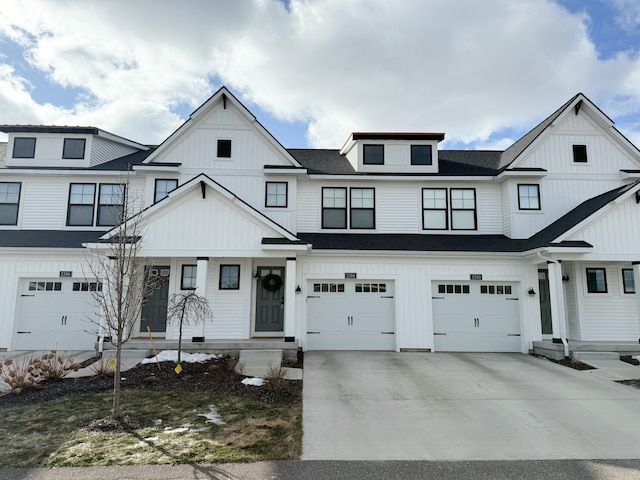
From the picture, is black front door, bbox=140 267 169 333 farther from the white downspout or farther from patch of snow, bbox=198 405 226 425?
the white downspout

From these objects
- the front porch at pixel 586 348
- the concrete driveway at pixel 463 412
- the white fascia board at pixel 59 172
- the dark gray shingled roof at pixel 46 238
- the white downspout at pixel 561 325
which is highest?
the white fascia board at pixel 59 172

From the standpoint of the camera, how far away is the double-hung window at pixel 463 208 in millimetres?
15211

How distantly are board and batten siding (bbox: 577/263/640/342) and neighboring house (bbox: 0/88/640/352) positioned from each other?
0.15ft

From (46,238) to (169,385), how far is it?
8574mm

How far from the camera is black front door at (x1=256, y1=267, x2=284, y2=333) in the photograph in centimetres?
1373

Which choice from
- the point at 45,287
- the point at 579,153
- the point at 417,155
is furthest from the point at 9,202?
the point at 579,153

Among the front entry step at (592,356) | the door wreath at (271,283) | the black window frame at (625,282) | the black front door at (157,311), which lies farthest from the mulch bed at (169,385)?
the black window frame at (625,282)

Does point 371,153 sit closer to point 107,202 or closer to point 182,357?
point 182,357

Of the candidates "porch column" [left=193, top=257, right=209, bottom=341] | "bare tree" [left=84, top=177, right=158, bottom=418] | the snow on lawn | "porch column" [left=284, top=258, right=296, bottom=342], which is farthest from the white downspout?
"bare tree" [left=84, top=177, right=158, bottom=418]

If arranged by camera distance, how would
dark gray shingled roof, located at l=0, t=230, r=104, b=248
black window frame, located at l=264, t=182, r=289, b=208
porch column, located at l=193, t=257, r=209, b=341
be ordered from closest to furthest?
porch column, located at l=193, t=257, r=209, b=341 → dark gray shingled roof, located at l=0, t=230, r=104, b=248 → black window frame, located at l=264, t=182, r=289, b=208

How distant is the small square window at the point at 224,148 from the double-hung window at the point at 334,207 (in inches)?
155

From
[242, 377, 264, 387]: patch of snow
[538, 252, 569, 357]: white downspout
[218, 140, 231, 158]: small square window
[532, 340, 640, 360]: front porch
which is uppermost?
[218, 140, 231, 158]: small square window

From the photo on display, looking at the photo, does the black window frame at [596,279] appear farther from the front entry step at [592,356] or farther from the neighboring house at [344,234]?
the front entry step at [592,356]

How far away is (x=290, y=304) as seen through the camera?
40.7 feet
